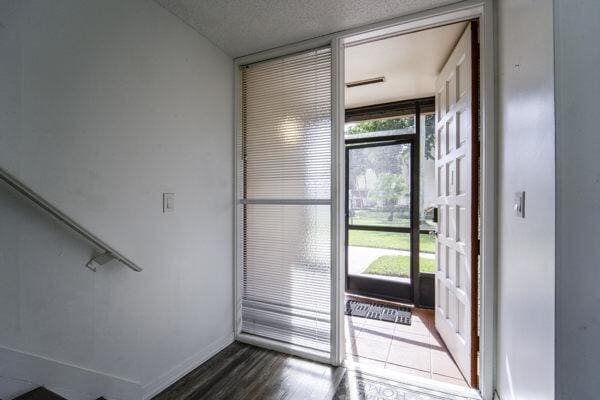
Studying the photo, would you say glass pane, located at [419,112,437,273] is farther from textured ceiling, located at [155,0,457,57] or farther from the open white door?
textured ceiling, located at [155,0,457,57]

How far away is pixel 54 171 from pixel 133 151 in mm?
413

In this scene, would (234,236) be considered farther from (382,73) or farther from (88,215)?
(382,73)

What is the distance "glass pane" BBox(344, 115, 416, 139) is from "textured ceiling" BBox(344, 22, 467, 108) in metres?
0.28

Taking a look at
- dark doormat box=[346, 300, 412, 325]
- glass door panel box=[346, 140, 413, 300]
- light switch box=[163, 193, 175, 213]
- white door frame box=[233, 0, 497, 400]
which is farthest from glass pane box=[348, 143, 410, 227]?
light switch box=[163, 193, 175, 213]

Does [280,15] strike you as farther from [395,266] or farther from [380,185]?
[395,266]

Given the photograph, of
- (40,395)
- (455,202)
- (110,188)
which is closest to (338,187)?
(455,202)

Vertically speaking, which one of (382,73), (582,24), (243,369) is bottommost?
(243,369)

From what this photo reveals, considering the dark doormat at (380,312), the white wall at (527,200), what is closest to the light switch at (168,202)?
the white wall at (527,200)

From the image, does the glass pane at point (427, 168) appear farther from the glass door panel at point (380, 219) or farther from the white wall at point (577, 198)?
the white wall at point (577, 198)

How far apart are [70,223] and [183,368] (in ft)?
4.30

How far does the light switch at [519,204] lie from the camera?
1.26m

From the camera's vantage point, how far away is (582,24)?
2.95 ft

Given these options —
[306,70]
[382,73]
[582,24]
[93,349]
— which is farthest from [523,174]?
[93,349]

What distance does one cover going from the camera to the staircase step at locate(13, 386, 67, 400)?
112cm
